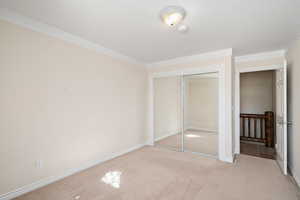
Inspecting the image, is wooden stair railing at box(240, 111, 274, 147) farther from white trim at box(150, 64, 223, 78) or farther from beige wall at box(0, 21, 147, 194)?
beige wall at box(0, 21, 147, 194)

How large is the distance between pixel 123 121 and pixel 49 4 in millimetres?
2707

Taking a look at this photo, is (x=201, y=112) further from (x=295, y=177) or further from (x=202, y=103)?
(x=295, y=177)

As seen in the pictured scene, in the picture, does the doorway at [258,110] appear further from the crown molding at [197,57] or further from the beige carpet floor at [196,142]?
the crown molding at [197,57]

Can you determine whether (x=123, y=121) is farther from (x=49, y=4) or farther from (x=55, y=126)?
(x=49, y=4)

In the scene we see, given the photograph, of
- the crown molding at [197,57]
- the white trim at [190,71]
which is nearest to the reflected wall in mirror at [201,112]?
the white trim at [190,71]

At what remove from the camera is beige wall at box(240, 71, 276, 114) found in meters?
4.85

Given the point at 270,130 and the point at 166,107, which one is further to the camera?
the point at 166,107

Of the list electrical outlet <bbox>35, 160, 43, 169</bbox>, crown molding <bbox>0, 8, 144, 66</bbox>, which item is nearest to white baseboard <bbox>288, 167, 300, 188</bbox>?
electrical outlet <bbox>35, 160, 43, 169</bbox>

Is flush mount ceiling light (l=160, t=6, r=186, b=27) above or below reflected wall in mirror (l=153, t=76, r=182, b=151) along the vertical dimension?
above

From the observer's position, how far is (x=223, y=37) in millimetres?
2686

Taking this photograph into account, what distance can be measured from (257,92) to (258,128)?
1195 mm

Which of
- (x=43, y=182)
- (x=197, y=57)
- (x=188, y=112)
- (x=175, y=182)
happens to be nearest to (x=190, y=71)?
(x=197, y=57)

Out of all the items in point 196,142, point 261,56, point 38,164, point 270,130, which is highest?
point 261,56

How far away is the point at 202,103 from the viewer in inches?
158
